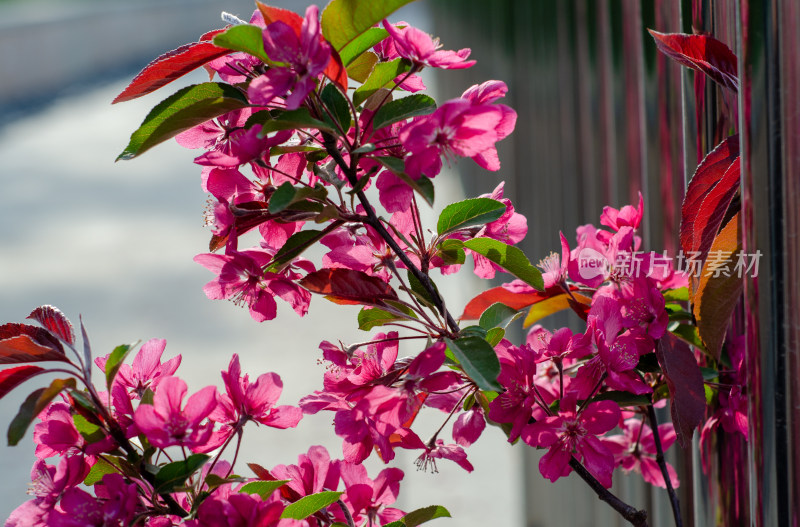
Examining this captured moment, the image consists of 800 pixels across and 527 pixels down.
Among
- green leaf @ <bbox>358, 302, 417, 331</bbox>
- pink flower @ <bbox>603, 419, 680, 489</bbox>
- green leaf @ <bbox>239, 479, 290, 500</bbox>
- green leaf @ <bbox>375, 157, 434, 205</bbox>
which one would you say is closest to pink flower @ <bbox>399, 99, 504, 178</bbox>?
green leaf @ <bbox>375, 157, 434, 205</bbox>

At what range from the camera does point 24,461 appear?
2.86 metres

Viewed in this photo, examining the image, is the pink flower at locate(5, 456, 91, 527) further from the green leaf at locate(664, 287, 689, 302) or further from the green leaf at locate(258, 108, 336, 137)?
the green leaf at locate(664, 287, 689, 302)

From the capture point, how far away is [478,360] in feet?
1.39

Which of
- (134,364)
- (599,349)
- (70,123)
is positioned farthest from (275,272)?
(70,123)

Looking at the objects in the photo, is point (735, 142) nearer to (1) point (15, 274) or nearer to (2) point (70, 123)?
(1) point (15, 274)

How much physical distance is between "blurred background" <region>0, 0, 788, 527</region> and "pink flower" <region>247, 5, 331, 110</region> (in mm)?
343

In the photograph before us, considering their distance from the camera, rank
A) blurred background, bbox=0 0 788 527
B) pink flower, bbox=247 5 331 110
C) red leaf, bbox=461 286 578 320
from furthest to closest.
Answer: blurred background, bbox=0 0 788 527 < red leaf, bbox=461 286 578 320 < pink flower, bbox=247 5 331 110

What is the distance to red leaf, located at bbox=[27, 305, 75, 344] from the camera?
17.9 inches

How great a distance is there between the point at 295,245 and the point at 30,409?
0.17 metres

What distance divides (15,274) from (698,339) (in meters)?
4.22

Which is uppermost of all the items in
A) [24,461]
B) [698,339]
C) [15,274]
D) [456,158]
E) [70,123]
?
[70,123]

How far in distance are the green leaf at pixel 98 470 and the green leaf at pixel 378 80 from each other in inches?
10.8

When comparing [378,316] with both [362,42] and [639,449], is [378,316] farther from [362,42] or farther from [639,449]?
[639,449]

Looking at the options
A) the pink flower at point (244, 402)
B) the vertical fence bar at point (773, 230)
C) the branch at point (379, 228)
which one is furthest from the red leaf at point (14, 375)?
the vertical fence bar at point (773, 230)
